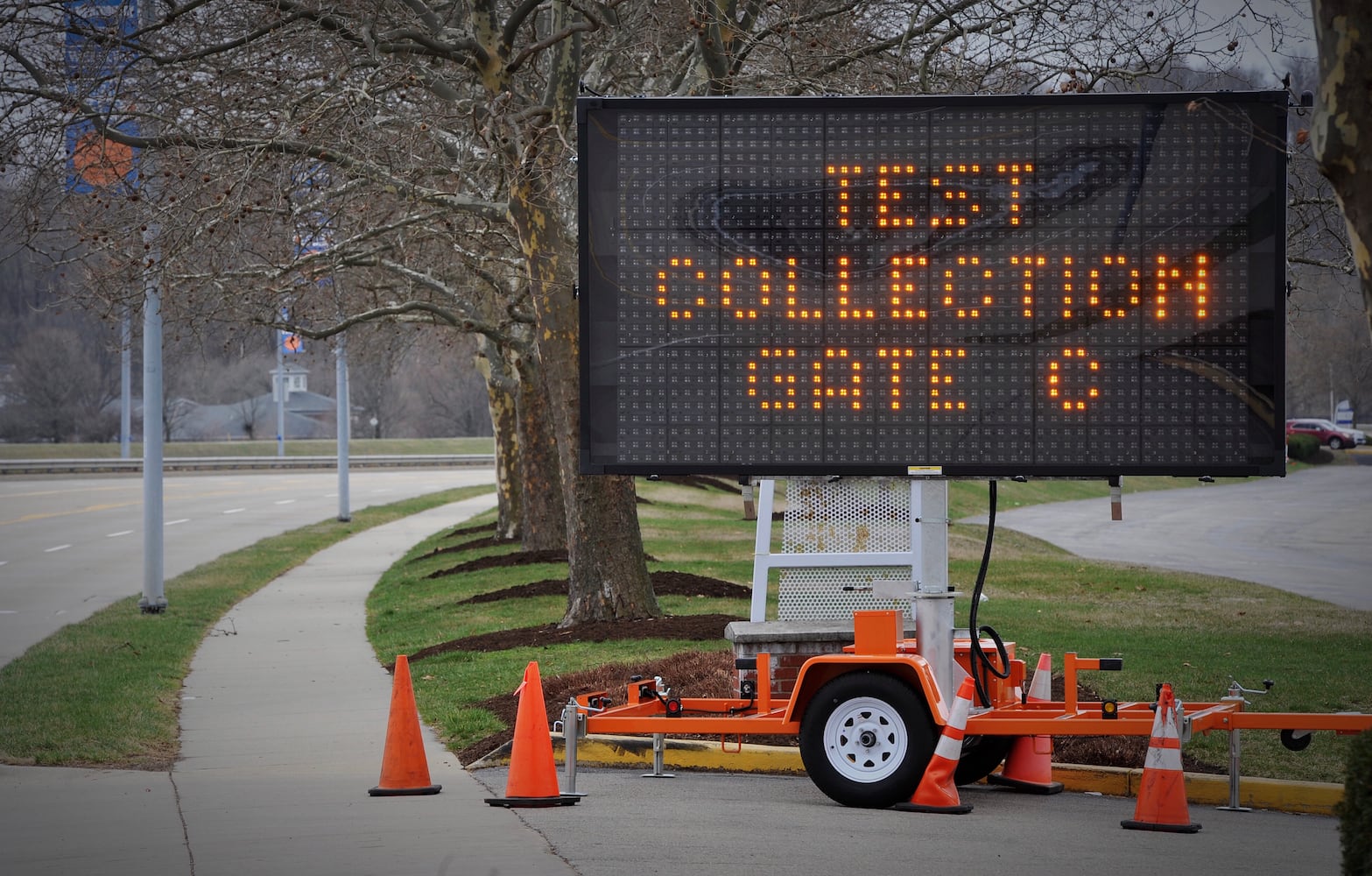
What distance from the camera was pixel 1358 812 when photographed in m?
4.89

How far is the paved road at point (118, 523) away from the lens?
2109cm

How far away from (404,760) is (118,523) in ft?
101

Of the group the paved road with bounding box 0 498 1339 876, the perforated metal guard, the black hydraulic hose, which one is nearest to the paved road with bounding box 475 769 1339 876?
the paved road with bounding box 0 498 1339 876

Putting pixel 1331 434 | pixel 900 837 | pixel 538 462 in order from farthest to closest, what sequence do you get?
pixel 1331 434 < pixel 538 462 < pixel 900 837

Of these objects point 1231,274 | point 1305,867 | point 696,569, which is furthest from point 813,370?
point 696,569

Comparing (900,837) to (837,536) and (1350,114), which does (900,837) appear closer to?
(1350,114)

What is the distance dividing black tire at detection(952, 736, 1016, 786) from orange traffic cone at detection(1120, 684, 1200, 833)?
1.27 m

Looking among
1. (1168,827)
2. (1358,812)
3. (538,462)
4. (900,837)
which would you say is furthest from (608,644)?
(538,462)

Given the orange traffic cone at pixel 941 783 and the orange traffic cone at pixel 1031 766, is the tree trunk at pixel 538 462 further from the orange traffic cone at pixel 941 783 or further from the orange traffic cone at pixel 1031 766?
the orange traffic cone at pixel 941 783

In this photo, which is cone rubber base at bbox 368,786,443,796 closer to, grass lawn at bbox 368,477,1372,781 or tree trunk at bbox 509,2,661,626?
grass lawn at bbox 368,477,1372,781

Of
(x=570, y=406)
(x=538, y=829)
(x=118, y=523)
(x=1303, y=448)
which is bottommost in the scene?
(x=118, y=523)

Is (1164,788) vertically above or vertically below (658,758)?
above

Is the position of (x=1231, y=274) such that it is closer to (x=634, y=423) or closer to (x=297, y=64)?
(x=634, y=423)

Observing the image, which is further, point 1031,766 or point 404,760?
point 1031,766
